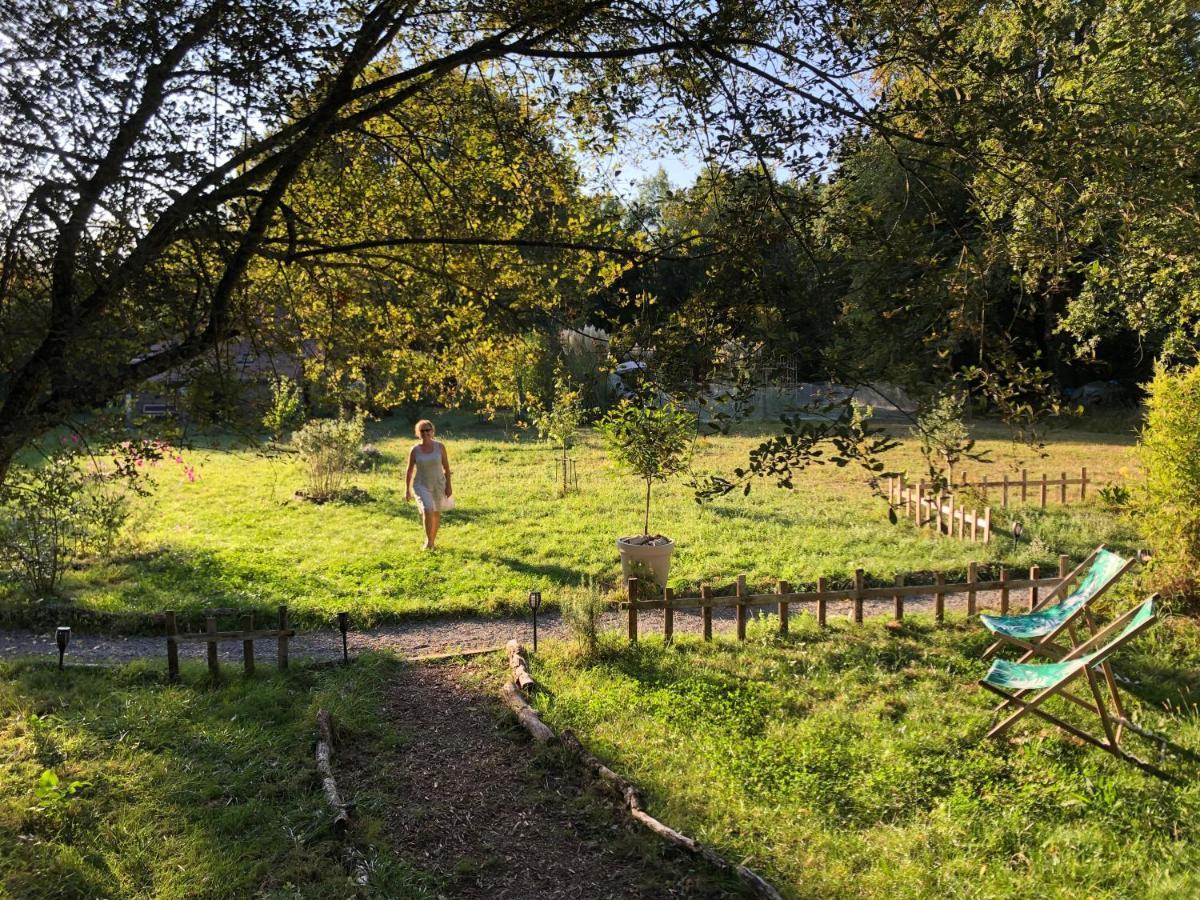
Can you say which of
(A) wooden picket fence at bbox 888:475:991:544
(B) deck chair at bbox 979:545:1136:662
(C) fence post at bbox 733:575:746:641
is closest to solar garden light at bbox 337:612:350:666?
(C) fence post at bbox 733:575:746:641

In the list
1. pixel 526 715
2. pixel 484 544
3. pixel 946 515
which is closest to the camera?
pixel 526 715

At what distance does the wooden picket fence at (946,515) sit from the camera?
10477 mm

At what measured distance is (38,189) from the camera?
2.88 metres

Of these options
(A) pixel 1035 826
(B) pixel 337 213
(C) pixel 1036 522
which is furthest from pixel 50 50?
(C) pixel 1036 522

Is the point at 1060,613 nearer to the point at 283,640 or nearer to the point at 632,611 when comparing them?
the point at 632,611

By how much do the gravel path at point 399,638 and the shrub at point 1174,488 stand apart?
4.34 ft

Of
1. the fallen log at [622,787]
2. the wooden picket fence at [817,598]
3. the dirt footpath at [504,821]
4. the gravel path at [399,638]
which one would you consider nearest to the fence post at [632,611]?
the wooden picket fence at [817,598]

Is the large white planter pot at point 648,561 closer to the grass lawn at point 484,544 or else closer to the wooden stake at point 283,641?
the grass lawn at point 484,544

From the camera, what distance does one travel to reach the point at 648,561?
336 inches

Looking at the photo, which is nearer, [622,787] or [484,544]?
[622,787]

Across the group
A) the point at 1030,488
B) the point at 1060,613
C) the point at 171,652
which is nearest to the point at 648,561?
the point at 1060,613

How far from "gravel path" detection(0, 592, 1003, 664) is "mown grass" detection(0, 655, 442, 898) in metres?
0.74

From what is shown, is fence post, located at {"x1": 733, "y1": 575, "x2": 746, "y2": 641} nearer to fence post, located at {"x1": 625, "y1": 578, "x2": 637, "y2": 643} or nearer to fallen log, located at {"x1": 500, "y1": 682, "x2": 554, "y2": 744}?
fence post, located at {"x1": 625, "y1": 578, "x2": 637, "y2": 643}

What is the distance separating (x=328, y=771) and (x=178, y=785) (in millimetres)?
800
